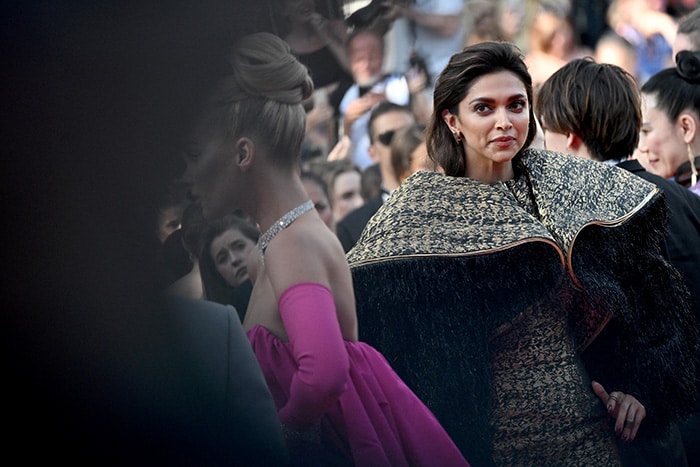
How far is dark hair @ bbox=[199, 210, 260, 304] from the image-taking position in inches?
92.2

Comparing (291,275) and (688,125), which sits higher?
(291,275)

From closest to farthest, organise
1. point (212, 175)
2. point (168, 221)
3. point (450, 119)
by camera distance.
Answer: point (168, 221) → point (212, 175) → point (450, 119)

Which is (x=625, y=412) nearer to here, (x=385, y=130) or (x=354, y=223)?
(x=354, y=223)

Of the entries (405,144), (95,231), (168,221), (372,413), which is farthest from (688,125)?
(95,231)

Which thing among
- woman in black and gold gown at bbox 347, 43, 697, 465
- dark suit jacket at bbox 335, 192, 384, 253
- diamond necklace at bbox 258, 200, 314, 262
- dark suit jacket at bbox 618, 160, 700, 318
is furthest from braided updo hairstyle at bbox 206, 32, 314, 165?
dark suit jacket at bbox 618, 160, 700, 318

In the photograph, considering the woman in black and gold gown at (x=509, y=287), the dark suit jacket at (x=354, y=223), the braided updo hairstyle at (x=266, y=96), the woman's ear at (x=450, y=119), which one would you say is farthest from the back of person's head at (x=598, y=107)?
the braided updo hairstyle at (x=266, y=96)

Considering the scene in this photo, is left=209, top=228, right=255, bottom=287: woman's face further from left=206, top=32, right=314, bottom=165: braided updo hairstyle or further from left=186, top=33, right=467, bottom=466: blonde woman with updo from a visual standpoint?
left=206, top=32, right=314, bottom=165: braided updo hairstyle

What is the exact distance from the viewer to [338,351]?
2453mm

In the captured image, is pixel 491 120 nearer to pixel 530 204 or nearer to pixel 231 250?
pixel 530 204

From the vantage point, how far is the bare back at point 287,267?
242cm

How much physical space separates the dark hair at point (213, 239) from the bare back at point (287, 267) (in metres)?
0.06

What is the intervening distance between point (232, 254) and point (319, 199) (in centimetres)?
44

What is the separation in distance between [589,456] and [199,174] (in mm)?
1322

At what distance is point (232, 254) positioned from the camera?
242 centimetres
